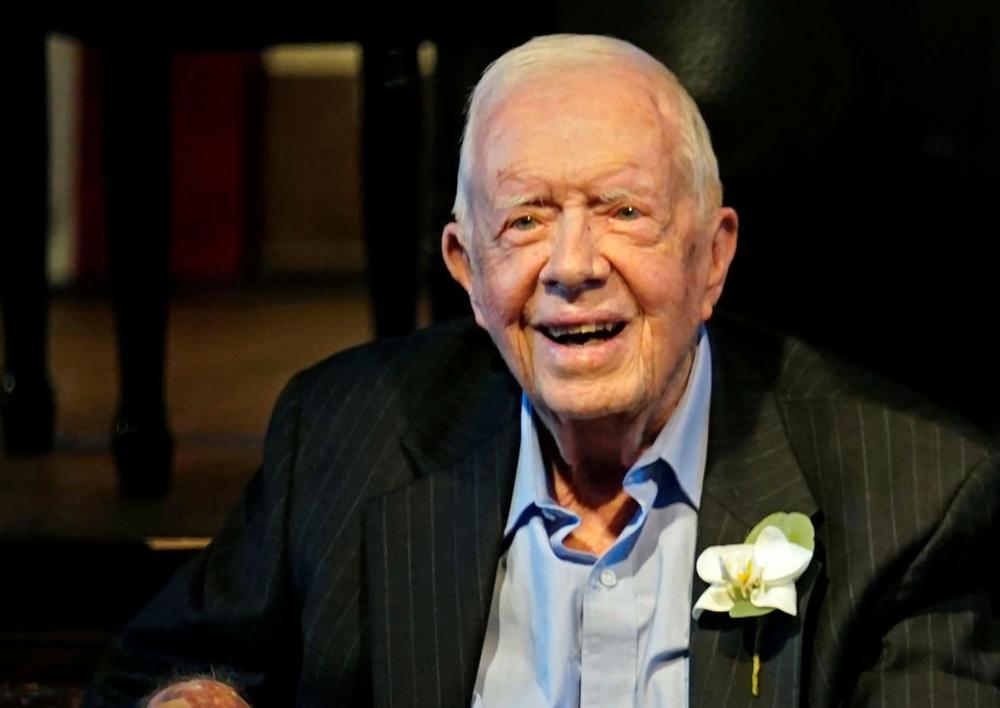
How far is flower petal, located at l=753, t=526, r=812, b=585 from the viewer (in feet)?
5.52

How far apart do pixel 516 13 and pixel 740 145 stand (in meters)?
0.43

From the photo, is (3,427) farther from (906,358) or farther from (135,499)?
(906,358)

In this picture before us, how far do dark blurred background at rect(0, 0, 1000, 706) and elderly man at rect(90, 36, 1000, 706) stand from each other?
0.52 m

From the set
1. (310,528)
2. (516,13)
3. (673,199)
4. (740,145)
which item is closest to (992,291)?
(740,145)

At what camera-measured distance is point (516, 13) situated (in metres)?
2.59

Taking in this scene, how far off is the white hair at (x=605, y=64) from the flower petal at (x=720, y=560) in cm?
32

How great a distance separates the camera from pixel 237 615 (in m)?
1.89

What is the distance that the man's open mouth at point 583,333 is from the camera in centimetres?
175

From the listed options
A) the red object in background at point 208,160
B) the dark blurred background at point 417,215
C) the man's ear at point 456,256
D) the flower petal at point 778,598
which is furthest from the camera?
the red object in background at point 208,160

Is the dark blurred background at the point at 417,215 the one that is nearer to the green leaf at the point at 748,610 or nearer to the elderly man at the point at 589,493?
the elderly man at the point at 589,493

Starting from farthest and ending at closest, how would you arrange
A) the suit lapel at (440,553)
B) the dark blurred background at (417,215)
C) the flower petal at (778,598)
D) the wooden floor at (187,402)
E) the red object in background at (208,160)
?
the red object in background at (208,160) → the wooden floor at (187,402) → the dark blurred background at (417,215) → the suit lapel at (440,553) → the flower petal at (778,598)

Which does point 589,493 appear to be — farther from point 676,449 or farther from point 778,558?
point 778,558

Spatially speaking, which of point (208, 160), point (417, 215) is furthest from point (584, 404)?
point (208, 160)

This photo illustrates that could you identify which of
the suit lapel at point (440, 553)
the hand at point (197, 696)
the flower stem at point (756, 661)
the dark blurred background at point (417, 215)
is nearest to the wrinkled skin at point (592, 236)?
the suit lapel at point (440, 553)
